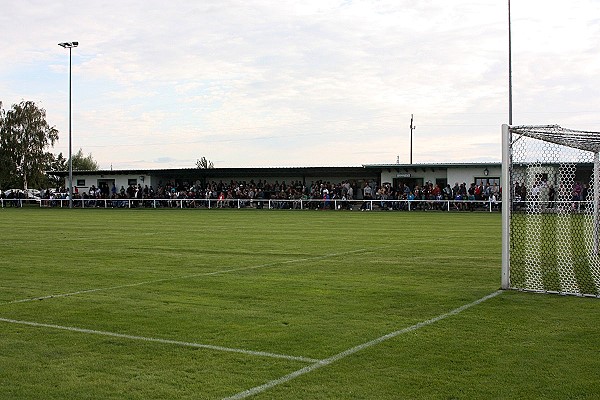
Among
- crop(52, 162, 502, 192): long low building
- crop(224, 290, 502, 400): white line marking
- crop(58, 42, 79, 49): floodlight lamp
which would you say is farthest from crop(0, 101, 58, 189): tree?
crop(224, 290, 502, 400): white line marking

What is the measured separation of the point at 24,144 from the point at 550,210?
72264mm

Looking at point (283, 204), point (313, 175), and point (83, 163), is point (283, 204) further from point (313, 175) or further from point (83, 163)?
point (83, 163)

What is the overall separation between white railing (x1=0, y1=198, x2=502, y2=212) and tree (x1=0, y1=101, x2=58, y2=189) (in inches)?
804

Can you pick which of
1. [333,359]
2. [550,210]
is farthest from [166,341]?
[550,210]

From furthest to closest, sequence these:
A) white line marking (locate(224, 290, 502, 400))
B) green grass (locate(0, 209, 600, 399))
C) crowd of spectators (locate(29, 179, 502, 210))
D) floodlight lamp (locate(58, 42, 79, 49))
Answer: floodlight lamp (locate(58, 42, 79, 49)) → crowd of spectators (locate(29, 179, 502, 210)) → green grass (locate(0, 209, 600, 399)) → white line marking (locate(224, 290, 502, 400))

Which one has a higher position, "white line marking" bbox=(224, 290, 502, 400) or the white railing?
the white railing

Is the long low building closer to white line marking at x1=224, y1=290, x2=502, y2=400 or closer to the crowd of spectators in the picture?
the crowd of spectators

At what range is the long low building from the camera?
49156 millimetres

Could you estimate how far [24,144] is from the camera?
262 feet

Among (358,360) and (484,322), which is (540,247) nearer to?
(484,322)

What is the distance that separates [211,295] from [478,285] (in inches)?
162

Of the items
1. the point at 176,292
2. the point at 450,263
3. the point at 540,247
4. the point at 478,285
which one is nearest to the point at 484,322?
the point at 478,285

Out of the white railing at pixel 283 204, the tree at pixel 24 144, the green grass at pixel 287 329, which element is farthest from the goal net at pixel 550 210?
the tree at pixel 24 144

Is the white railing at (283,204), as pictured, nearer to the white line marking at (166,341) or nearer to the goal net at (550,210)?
the goal net at (550,210)
